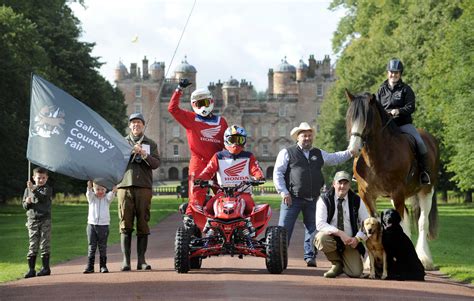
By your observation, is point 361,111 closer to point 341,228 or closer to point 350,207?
A: point 350,207

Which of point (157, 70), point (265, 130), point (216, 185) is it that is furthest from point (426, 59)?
point (157, 70)

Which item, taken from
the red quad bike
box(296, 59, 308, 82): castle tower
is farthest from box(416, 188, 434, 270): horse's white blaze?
box(296, 59, 308, 82): castle tower

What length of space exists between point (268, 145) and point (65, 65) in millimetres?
109513

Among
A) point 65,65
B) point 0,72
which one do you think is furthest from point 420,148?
point 65,65

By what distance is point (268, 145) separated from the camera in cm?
17150

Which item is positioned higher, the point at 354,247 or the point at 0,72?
the point at 0,72

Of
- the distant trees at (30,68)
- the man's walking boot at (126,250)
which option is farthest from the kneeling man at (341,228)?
the distant trees at (30,68)

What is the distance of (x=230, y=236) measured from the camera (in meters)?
15.8

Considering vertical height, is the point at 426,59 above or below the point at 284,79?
below

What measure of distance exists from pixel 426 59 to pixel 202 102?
134ft

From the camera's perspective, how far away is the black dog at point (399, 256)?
602 inches

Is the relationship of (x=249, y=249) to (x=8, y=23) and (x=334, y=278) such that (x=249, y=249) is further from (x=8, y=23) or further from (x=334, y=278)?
(x=8, y=23)

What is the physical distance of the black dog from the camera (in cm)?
1530

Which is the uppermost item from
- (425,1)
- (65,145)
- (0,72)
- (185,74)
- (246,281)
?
(185,74)
